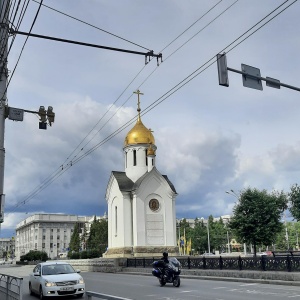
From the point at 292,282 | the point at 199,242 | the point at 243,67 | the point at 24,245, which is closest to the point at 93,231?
the point at 199,242

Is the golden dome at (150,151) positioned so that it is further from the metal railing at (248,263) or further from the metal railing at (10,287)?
the metal railing at (10,287)

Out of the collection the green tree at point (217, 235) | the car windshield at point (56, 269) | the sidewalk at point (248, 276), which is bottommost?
the sidewalk at point (248, 276)

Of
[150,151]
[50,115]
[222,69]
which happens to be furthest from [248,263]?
[150,151]

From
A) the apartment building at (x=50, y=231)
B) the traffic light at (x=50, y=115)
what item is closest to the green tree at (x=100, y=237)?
the apartment building at (x=50, y=231)

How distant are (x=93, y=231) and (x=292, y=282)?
83.8 meters

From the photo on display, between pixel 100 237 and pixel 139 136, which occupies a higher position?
pixel 139 136

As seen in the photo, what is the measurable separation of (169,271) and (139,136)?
30001mm

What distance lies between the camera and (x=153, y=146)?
48188 millimetres

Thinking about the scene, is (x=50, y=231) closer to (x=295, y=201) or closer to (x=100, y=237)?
(x=100, y=237)

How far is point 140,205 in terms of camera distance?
44312 millimetres

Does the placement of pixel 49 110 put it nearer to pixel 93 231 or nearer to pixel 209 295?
pixel 209 295

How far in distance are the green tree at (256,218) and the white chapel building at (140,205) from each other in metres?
7.25

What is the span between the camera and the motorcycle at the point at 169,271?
1888 cm

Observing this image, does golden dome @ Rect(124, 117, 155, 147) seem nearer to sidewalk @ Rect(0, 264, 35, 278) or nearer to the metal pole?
sidewalk @ Rect(0, 264, 35, 278)
